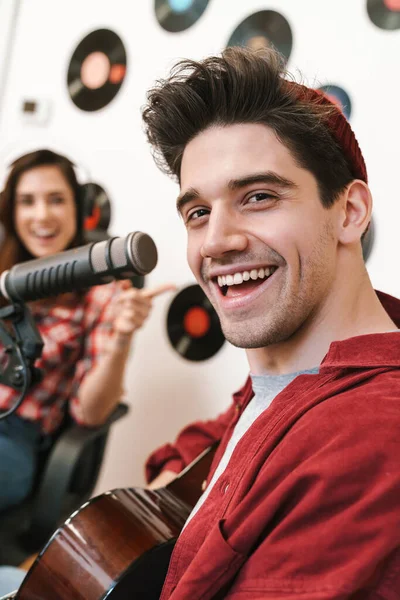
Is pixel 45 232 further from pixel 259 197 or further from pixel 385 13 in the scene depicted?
pixel 385 13

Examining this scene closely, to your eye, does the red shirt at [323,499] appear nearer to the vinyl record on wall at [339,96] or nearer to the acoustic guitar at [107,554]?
the acoustic guitar at [107,554]

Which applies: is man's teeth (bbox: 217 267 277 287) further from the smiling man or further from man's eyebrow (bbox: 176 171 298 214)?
man's eyebrow (bbox: 176 171 298 214)

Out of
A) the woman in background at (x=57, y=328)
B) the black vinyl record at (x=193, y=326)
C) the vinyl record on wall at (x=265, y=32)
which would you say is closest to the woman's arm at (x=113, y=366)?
the woman in background at (x=57, y=328)

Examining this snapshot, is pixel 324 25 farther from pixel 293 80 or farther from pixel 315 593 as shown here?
pixel 315 593

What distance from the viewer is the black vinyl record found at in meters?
1.75

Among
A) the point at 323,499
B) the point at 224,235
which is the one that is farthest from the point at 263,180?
the point at 323,499

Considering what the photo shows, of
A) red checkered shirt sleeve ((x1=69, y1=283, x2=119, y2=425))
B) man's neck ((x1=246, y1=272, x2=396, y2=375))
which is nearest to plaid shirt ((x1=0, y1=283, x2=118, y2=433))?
red checkered shirt sleeve ((x1=69, y1=283, x2=119, y2=425))

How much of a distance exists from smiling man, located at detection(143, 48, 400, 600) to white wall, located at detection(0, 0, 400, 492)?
63 cm

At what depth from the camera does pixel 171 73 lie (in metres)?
0.95

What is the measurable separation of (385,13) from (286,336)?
3.59 feet

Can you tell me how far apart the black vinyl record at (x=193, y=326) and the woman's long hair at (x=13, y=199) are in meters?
0.41

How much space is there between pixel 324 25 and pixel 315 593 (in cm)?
152

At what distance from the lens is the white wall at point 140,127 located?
4.55ft

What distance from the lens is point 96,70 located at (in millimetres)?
2125
